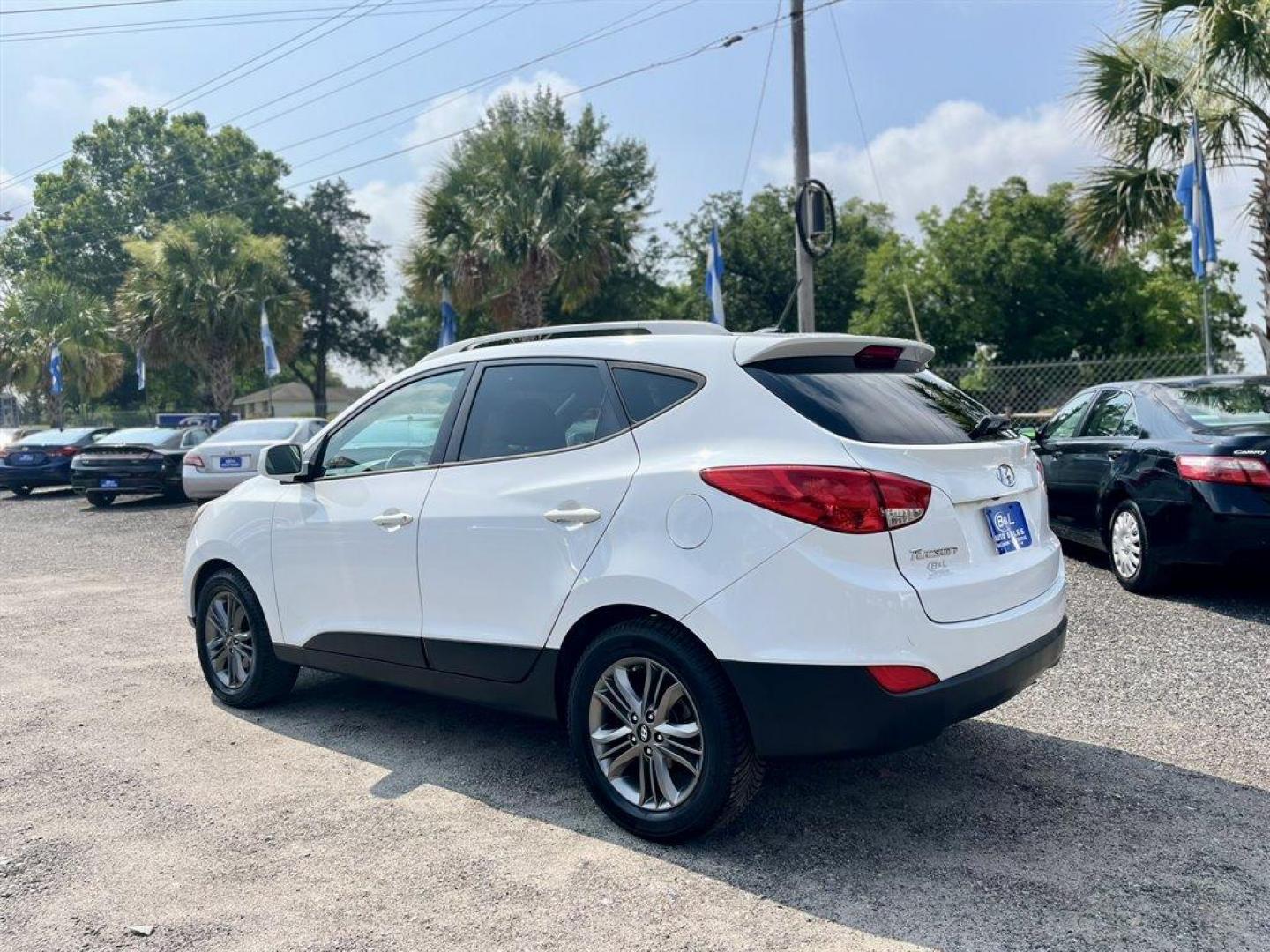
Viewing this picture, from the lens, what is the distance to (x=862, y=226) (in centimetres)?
4338

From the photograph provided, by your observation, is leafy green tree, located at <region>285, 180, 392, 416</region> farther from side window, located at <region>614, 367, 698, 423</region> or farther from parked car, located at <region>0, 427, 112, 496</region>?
side window, located at <region>614, 367, 698, 423</region>

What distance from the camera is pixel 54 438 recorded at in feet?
67.2

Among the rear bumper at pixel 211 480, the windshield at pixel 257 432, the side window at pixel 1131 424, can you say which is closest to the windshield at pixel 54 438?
the windshield at pixel 257 432

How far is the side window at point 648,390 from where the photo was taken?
3521 millimetres

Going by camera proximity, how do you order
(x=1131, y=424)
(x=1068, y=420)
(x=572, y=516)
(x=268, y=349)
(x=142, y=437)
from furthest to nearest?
(x=268, y=349)
(x=142, y=437)
(x=1068, y=420)
(x=1131, y=424)
(x=572, y=516)

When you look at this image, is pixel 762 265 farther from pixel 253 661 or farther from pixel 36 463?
pixel 253 661

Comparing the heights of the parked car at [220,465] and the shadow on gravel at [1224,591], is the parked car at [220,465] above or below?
above

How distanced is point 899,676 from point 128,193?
57.2 meters

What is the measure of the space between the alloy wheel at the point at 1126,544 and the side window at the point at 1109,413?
0.71 m

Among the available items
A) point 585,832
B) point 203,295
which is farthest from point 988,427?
point 203,295

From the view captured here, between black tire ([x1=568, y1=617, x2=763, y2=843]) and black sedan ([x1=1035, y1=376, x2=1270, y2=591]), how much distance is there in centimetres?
429

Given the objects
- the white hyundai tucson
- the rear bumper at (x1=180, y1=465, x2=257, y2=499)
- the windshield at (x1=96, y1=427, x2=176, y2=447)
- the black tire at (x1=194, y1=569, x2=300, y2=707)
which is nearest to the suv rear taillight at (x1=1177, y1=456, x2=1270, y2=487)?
the white hyundai tucson

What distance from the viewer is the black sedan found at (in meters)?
6.10

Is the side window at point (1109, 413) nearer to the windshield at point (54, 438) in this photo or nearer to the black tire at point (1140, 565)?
the black tire at point (1140, 565)
